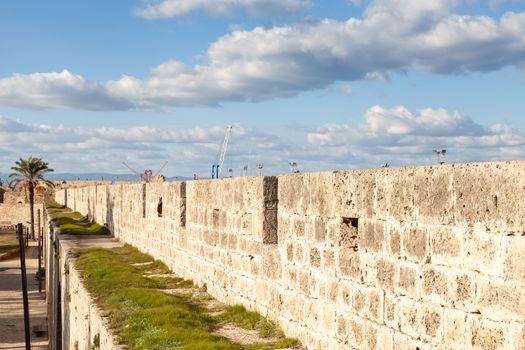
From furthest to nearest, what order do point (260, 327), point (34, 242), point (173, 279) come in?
1. point (34, 242)
2. point (173, 279)
3. point (260, 327)

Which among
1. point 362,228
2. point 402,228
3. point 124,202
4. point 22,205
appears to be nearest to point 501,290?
point 402,228

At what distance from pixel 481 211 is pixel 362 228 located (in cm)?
143

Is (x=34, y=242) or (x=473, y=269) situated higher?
(x=473, y=269)

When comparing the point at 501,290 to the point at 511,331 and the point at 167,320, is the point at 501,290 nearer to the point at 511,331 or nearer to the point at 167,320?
the point at 511,331

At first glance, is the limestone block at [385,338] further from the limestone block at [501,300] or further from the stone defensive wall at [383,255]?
the limestone block at [501,300]

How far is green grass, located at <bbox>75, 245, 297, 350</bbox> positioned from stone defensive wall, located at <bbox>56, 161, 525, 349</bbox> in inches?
14.7

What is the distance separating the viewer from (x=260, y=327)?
684cm

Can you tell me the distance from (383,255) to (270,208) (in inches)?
97.0

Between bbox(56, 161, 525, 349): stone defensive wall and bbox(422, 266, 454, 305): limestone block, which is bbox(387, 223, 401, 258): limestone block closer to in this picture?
bbox(56, 161, 525, 349): stone defensive wall

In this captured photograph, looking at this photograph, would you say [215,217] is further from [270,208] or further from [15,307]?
[15,307]

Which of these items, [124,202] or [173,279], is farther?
[124,202]

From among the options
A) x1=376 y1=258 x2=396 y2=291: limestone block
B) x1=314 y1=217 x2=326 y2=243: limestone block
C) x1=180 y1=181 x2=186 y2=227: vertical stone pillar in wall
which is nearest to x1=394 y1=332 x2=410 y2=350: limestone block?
x1=376 y1=258 x2=396 y2=291: limestone block

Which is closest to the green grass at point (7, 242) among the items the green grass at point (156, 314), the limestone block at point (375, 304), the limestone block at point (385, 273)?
the green grass at point (156, 314)

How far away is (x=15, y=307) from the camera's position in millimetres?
29922
